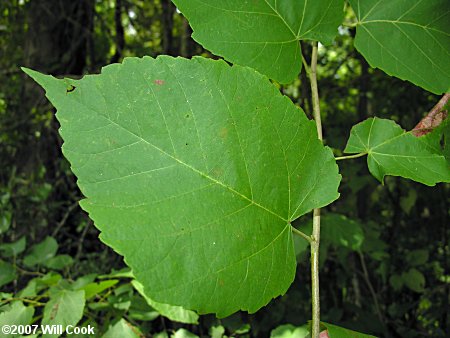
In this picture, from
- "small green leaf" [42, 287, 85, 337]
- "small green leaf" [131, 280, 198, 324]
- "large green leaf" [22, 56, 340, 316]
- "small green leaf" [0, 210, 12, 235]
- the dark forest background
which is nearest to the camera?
"large green leaf" [22, 56, 340, 316]

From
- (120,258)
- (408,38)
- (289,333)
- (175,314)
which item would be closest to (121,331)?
(175,314)

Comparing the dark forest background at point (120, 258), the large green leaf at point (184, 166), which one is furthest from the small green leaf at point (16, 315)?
the large green leaf at point (184, 166)

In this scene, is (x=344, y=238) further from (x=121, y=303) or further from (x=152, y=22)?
(x=152, y=22)

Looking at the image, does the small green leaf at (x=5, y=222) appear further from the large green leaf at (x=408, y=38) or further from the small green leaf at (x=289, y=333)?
the large green leaf at (x=408, y=38)

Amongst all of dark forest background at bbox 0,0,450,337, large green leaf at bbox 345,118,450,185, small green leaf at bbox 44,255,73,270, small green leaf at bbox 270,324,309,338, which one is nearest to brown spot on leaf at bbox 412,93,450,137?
large green leaf at bbox 345,118,450,185

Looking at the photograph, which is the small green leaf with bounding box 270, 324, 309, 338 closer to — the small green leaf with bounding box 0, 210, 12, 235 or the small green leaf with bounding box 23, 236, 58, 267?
the small green leaf with bounding box 23, 236, 58, 267
